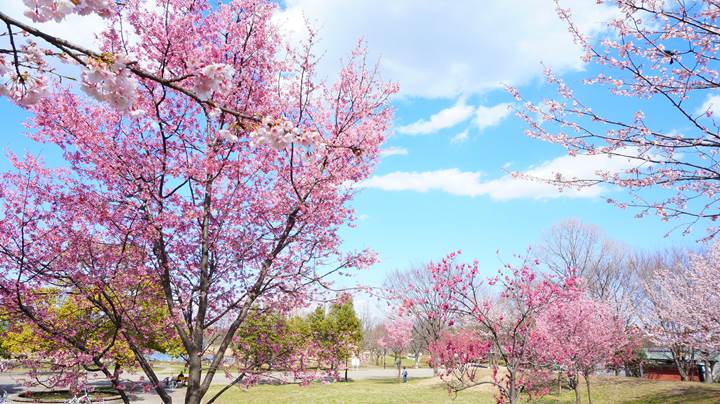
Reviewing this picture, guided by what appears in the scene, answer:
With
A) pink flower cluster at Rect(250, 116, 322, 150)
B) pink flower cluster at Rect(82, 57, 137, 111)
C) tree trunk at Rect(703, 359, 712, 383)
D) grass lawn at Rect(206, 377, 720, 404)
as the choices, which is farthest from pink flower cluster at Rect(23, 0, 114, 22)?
tree trunk at Rect(703, 359, 712, 383)

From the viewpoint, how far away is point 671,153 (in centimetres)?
480

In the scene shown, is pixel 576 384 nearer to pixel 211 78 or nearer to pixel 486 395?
pixel 486 395

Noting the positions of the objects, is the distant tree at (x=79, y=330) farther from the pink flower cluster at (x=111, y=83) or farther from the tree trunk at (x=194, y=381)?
the pink flower cluster at (x=111, y=83)

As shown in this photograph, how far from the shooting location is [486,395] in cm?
2191

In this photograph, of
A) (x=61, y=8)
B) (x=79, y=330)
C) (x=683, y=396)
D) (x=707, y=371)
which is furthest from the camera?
(x=707, y=371)

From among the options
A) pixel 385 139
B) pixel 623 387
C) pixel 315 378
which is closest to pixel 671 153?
pixel 385 139

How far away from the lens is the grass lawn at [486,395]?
18031 millimetres

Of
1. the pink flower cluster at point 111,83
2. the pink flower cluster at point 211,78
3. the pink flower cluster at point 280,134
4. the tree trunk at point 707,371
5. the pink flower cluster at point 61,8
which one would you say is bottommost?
the tree trunk at point 707,371

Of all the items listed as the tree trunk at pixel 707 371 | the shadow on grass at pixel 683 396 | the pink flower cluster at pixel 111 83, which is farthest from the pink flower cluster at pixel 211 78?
the tree trunk at pixel 707 371

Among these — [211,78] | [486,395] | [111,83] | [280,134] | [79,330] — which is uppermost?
[211,78]

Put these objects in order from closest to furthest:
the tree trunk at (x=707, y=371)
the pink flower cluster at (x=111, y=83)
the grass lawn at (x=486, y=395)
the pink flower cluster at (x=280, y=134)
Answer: the pink flower cluster at (x=111, y=83) → the pink flower cluster at (x=280, y=134) → the grass lawn at (x=486, y=395) → the tree trunk at (x=707, y=371)

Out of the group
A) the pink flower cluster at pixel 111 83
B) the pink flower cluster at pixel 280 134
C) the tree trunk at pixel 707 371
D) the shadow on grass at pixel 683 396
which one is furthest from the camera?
the tree trunk at pixel 707 371

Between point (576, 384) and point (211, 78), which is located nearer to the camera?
point (211, 78)

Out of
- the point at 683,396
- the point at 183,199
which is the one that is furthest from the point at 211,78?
the point at 683,396
